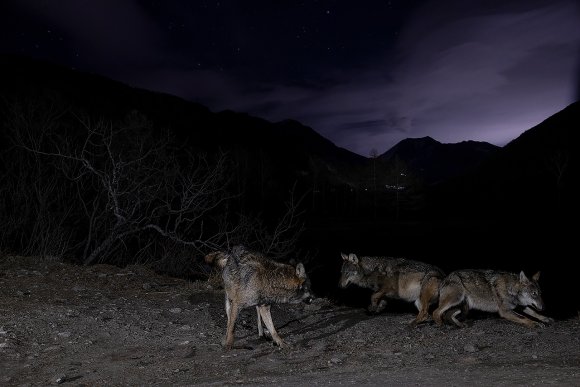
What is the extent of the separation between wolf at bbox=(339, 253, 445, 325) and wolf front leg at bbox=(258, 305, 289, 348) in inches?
135

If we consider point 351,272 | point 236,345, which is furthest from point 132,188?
point 236,345

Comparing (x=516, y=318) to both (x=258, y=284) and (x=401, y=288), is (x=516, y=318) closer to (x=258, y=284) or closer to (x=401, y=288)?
(x=401, y=288)

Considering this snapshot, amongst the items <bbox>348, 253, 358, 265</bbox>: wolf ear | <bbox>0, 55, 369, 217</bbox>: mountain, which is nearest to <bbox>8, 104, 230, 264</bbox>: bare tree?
<bbox>348, 253, 358, 265</bbox>: wolf ear

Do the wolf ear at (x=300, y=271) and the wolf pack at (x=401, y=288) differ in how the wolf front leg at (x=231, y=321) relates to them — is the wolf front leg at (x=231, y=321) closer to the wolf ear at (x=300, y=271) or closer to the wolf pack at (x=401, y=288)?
the wolf pack at (x=401, y=288)

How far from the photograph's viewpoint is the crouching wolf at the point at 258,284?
859cm

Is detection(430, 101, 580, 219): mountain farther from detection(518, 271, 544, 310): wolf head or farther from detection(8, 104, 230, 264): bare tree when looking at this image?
detection(518, 271, 544, 310): wolf head

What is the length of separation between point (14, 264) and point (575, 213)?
6908cm

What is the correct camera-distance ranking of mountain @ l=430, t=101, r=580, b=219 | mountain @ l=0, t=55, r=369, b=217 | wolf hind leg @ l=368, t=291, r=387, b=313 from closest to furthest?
wolf hind leg @ l=368, t=291, r=387, b=313, mountain @ l=430, t=101, r=580, b=219, mountain @ l=0, t=55, r=369, b=217

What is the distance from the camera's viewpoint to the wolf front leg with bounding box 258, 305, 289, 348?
27.5ft

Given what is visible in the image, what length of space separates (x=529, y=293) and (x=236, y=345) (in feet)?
18.8

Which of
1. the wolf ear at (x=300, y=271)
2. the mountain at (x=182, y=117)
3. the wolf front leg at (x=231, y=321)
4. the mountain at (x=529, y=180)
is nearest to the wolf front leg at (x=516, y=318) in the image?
the wolf ear at (x=300, y=271)

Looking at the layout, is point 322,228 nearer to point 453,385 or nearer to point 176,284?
point 176,284

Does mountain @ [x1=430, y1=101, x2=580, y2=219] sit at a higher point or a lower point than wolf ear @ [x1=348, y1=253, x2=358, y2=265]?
higher

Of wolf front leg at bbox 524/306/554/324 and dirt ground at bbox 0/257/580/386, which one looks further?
wolf front leg at bbox 524/306/554/324
